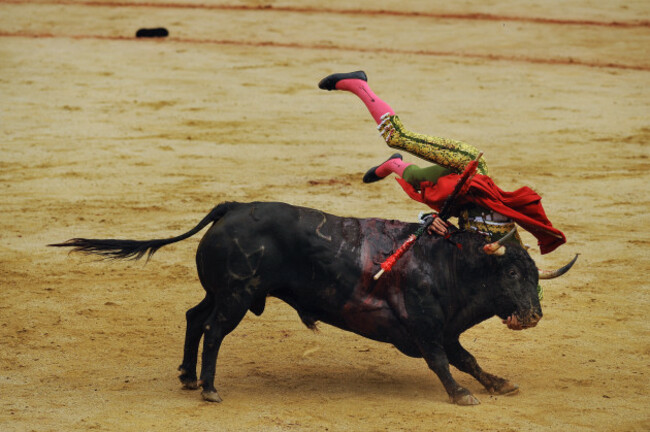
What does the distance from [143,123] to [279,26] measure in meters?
5.41

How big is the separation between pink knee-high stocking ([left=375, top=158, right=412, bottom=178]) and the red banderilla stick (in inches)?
19.4

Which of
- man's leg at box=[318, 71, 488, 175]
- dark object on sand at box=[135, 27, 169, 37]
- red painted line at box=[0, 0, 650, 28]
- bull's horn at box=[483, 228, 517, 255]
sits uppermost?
man's leg at box=[318, 71, 488, 175]

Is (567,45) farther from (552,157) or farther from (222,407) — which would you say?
(222,407)

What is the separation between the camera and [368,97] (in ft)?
22.1

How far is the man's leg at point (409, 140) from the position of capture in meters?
6.37

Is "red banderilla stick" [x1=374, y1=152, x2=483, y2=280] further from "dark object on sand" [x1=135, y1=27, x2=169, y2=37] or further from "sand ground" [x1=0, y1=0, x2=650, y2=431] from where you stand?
"dark object on sand" [x1=135, y1=27, x2=169, y2=37]

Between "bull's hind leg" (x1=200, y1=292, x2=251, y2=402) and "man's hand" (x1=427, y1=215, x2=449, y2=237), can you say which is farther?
"man's hand" (x1=427, y1=215, x2=449, y2=237)

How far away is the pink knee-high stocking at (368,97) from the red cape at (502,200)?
21.7 inches

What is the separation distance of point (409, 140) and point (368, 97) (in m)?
0.42

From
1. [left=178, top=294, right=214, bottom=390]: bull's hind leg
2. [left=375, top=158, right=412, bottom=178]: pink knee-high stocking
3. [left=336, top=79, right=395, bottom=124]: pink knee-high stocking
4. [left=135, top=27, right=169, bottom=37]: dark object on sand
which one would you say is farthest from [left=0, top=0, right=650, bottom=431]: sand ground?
[left=336, top=79, right=395, bottom=124]: pink knee-high stocking

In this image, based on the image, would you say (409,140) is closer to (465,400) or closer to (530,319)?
(530,319)

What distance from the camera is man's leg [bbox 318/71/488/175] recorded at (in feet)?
20.9

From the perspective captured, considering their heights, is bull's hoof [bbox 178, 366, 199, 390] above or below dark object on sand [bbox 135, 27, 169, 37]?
above

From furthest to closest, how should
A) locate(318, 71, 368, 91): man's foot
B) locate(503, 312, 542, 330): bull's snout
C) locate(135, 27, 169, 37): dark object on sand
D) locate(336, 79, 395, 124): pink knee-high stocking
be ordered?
locate(135, 27, 169, 37): dark object on sand
locate(318, 71, 368, 91): man's foot
locate(336, 79, 395, 124): pink knee-high stocking
locate(503, 312, 542, 330): bull's snout
